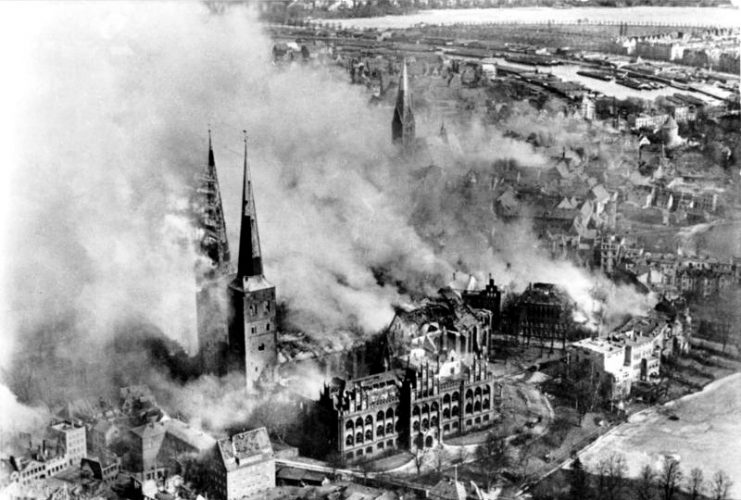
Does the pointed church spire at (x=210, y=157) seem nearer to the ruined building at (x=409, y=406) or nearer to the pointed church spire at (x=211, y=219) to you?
the pointed church spire at (x=211, y=219)

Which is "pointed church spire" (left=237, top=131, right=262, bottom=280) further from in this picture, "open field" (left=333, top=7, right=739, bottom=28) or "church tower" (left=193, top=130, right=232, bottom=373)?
"open field" (left=333, top=7, right=739, bottom=28)

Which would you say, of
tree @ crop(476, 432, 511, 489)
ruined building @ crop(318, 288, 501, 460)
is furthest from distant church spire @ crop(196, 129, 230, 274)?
tree @ crop(476, 432, 511, 489)

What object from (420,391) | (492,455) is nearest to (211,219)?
(420,391)

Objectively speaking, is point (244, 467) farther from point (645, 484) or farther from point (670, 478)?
point (670, 478)

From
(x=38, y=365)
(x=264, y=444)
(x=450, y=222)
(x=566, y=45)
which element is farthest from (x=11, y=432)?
(x=566, y=45)

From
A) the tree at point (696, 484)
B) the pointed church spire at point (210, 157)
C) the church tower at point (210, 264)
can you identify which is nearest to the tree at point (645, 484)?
the tree at point (696, 484)

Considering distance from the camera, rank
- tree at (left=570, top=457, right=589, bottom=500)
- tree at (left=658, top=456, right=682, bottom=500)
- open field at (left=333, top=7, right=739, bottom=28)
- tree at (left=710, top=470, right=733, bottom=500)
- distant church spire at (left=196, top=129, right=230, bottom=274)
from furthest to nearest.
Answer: open field at (left=333, top=7, right=739, bottom=28) → distant church spire at (left=196, top=129, right=230, bottom=274) → tree at (left=570, top=457, right=589, bottom=500) → tree at (left=658, top=456, right=682, bottom=500) → tree at (left=710, top=470, right=733, bottom=500)
